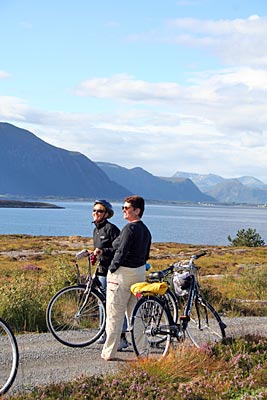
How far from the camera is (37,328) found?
29.7 ft

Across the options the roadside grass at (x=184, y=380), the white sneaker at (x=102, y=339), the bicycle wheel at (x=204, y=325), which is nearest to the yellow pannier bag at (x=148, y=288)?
the roadside grass at (x=184, y=380)

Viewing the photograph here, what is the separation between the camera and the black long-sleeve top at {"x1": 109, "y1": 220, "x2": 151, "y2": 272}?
6863 millimetres

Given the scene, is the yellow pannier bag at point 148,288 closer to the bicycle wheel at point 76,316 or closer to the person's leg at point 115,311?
the person's leg at point 115,311

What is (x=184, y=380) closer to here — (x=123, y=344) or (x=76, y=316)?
(x=123, y=344)

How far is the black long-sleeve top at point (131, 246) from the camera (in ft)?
22.5

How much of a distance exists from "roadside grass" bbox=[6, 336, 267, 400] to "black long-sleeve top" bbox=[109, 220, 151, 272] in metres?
1.13

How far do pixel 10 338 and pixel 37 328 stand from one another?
3.69 m

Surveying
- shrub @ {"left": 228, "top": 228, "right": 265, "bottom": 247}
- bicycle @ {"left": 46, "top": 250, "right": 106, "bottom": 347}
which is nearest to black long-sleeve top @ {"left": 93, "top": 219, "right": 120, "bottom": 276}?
bicycle @ {"left": 46, "top": 250, "right": 106, "bottom": 347}

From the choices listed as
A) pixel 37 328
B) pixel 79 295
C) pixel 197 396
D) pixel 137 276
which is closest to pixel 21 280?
pixel 37 328

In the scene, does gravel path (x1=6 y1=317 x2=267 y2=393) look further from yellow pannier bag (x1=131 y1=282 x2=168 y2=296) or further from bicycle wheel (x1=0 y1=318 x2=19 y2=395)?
yellow pannier bag (x1=131 y1=282 x2=168 y2=296)

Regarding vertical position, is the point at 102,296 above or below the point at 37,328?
above

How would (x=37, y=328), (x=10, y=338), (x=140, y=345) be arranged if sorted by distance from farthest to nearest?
(x=37, y=328), (x=140, y=345), (x=10, y=338)

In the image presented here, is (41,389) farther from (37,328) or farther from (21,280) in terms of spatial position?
(21,280)

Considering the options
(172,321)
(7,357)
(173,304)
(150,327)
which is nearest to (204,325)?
(173,304)
